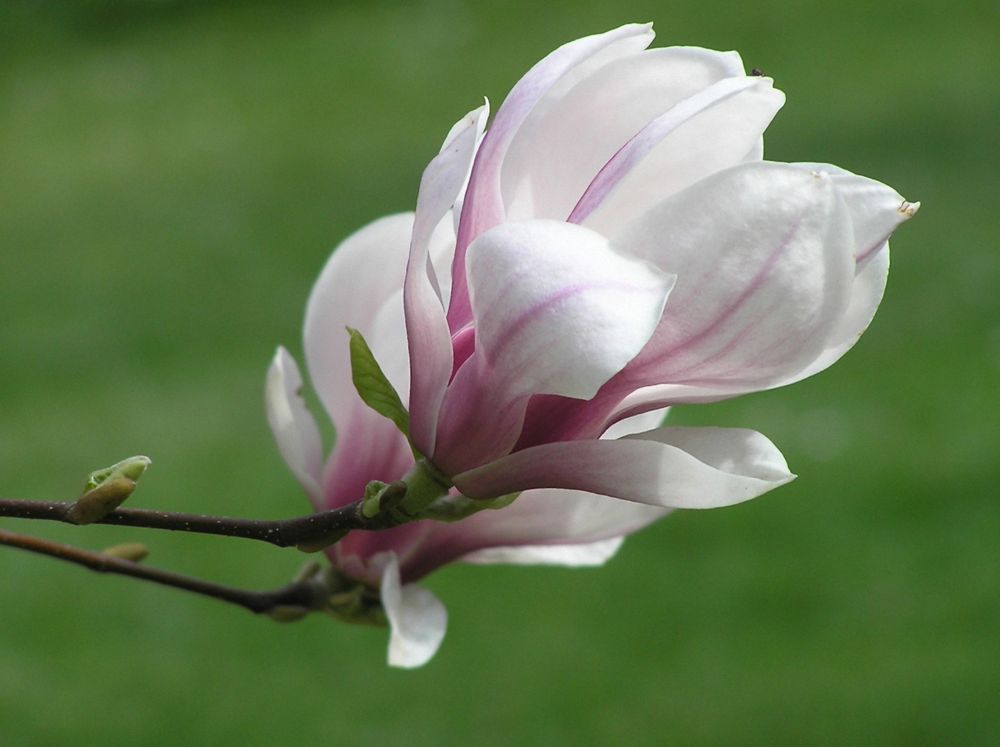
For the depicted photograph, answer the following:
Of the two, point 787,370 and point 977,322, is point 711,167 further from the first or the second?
point 977,322

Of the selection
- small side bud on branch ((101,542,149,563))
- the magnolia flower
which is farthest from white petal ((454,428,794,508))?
small side bud on branch ((101,542,149,563))

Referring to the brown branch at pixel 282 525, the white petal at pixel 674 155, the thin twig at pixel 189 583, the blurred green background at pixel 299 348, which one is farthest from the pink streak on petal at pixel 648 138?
the blurred green background at pixel 299 348

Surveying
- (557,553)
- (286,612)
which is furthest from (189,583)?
(557,553)

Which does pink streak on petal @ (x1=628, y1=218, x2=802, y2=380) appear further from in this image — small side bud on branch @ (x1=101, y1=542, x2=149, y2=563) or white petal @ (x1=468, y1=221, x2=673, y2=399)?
small side bud on branch @ (x1=101, y1=542, x2=149, y2=563)

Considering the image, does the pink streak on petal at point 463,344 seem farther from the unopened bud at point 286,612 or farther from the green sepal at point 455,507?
the unopened bud at point 286,612

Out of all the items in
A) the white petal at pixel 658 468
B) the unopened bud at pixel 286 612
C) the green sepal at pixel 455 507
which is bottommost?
the unopened bud at pixel 286 612

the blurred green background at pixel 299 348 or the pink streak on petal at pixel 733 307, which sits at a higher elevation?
the pink streak on petal at pixel 733 307
